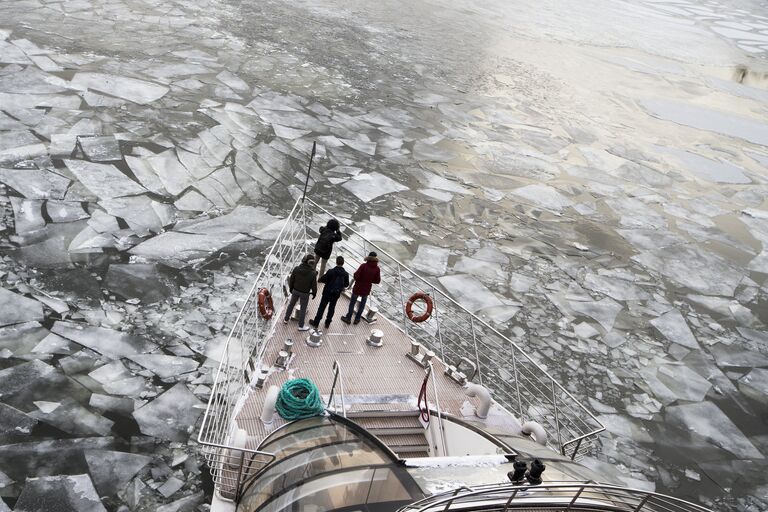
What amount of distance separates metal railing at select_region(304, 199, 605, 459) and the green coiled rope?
1745 mm

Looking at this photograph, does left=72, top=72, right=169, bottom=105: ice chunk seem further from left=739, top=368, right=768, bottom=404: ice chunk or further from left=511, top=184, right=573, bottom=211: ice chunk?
left=739, top=368, right=768, bottom=404: ice chunk

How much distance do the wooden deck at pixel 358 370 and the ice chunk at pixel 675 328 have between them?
4.01m

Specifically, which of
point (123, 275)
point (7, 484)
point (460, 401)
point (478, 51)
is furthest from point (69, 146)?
point (478, 51)

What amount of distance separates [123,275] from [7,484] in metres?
2.77

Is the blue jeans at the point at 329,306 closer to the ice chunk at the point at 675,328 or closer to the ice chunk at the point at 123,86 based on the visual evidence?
the ice chunk at the point at 675,328

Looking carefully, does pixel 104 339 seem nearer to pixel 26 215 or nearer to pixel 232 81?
pixel 26 215

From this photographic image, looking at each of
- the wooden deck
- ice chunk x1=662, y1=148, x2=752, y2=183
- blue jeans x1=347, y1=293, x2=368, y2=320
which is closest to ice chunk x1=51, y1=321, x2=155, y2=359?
the wooden deck

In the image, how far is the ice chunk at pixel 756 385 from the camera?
715 cm

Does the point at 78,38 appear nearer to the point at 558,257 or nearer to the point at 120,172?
the point at 120,172

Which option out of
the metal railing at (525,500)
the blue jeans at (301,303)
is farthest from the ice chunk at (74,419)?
the metal railing at (525,500)

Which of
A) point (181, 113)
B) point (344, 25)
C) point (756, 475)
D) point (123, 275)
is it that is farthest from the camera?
point (344, 25)

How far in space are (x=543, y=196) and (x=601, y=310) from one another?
3.19m

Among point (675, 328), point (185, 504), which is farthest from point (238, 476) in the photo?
point (675, 328)

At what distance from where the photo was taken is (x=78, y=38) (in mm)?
A: 12602
